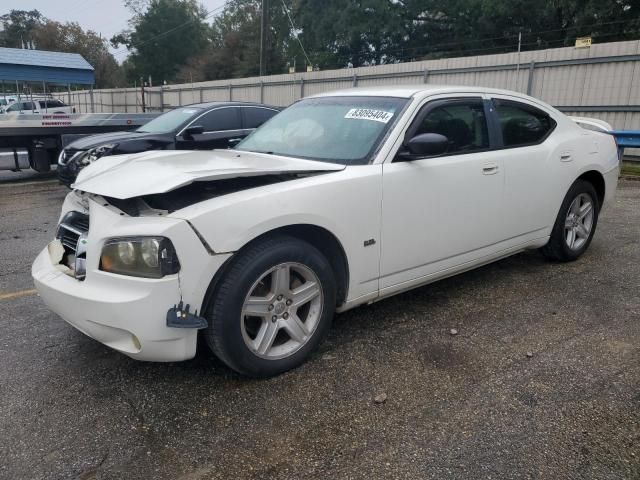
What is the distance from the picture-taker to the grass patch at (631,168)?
34.9ft

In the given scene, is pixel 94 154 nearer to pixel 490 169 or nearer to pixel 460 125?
pixel 460 125

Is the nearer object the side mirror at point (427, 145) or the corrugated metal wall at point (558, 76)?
the side mirror at point (427, 145)

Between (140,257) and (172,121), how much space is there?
22.5 ft

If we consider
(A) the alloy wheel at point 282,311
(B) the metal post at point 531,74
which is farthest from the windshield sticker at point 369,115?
(B) the metal post at point 531,74

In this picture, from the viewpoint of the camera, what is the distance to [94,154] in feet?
26.6

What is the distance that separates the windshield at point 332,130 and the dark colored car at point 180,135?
383cm

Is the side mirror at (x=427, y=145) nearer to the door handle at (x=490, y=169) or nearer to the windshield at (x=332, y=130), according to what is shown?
the windshield at (x=332, y=130)

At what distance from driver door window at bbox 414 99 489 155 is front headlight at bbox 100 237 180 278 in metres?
1.89

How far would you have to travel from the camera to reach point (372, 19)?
3097cm

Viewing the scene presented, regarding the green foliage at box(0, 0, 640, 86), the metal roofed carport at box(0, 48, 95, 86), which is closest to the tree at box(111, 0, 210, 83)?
the green foliage at box(0, 0, 640, 86)

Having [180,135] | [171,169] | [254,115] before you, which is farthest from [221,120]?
[171,169]

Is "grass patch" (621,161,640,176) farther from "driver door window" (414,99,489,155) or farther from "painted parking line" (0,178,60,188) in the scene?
"painted parking line" (0,178,60,188)

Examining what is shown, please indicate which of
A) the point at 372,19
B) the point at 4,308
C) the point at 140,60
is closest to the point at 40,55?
the point at 4,308

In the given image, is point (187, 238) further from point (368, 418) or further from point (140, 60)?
point (140, 60)
